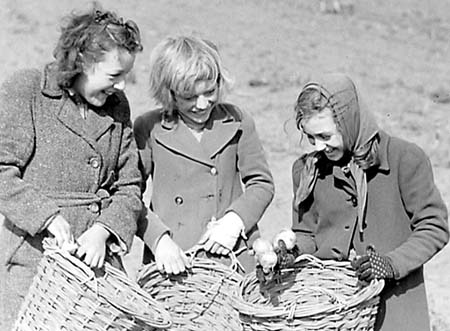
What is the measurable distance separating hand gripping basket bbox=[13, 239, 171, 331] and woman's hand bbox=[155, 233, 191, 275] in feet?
1.32

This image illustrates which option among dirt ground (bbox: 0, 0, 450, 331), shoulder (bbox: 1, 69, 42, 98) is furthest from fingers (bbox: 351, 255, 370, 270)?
dirt ground (bbox: 0, 0, 450, 331)

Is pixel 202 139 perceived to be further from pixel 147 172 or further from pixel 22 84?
pixel 22 84

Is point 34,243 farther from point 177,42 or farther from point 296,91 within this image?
point 296,91

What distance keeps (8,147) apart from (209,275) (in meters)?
0.81

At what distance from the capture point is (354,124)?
306 cm

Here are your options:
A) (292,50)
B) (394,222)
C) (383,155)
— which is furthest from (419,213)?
(292,50)

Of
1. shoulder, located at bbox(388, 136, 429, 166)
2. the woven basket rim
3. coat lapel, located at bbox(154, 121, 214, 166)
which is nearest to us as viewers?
the woven basket rim

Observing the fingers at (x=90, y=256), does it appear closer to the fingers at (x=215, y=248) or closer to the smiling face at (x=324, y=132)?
the fingers at (x=215, y=248)

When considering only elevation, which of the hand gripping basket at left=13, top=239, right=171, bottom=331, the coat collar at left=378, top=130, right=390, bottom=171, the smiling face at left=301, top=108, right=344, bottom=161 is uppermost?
the smiling face at left=301, top=108, right=344, bottom=161

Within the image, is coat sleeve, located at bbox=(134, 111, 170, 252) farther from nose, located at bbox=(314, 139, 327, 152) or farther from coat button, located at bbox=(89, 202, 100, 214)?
nose, located at bbox=(314, 139, 327, 152)

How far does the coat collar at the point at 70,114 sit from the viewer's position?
3.19 m

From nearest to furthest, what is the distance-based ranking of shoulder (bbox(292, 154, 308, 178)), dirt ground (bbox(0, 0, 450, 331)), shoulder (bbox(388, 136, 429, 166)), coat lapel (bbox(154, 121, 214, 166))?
shoulder (bbox(388, 136, 429, 166)) → shoulder (bbox(292, 154, 308, 178)) → coat lapel (bbox(154, 121, 214, 166)) → dirt ground (bbox(0, 0, 450, 331))

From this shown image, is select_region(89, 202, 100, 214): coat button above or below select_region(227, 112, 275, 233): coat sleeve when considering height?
above

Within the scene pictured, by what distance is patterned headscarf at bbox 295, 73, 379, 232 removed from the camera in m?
3.04
